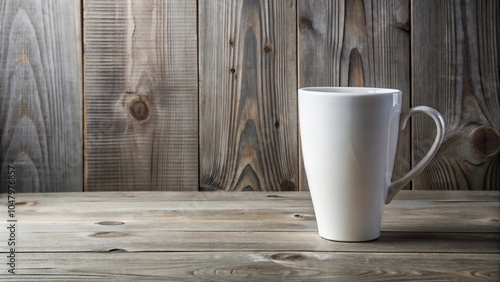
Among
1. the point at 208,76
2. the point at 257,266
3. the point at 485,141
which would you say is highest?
the point at 208,76

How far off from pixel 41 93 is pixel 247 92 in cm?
33

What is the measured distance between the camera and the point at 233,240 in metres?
0.72

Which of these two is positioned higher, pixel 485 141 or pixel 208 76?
pixel 208 76

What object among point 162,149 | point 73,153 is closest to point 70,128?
point 73,153

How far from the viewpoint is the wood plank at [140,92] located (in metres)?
1.00

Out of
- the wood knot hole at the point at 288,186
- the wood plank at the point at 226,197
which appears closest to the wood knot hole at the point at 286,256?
the wood plank at the point at 226,197

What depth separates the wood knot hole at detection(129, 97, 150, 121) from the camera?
101cm

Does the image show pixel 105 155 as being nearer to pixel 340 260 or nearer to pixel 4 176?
pixel 4 176

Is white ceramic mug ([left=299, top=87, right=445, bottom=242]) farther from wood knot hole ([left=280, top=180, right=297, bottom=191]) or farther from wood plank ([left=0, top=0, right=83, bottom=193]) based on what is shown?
wood plank ([left=0, top=0, right=83, bottom=193])

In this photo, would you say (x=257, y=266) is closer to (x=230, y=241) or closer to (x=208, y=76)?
(x=230, y=241)

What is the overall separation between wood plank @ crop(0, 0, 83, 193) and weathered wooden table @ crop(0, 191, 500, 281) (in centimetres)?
5

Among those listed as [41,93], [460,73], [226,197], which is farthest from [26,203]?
[460,73]

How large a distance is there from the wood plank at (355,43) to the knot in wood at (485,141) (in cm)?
13

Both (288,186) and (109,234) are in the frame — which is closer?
(109,234)
